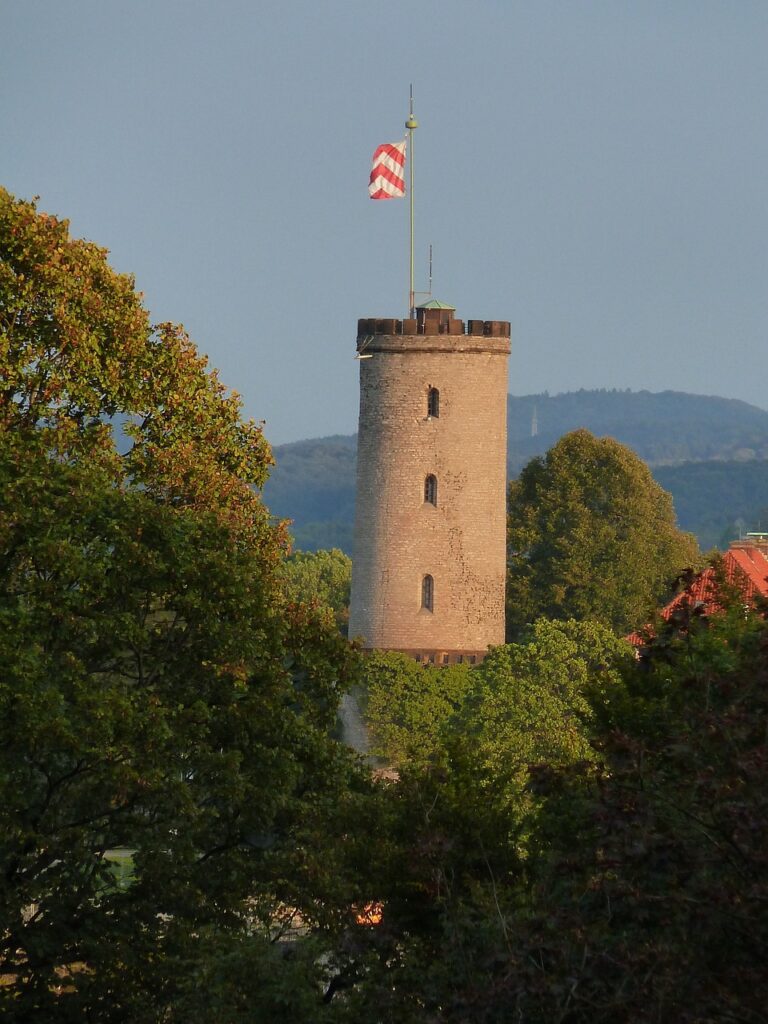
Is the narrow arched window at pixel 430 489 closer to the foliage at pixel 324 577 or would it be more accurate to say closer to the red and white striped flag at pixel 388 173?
the red and white striped flag at pixel 388 173

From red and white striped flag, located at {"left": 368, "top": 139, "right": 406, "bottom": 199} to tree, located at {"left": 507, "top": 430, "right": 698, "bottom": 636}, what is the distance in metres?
16.5

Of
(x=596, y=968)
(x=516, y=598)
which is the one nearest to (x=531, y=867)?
(x=596, y=968)

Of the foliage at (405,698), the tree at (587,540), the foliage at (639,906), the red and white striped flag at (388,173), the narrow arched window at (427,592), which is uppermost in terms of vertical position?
the red and white striped flag at (388,173)

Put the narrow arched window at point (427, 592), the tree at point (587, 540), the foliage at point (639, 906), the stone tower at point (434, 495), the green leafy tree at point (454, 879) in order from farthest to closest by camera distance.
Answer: the tree at point (587, 540)
the narrow arched window at point (427, 592)
the stone tower at point (434, 495)
the green leafy tree at point (454, 879)
the foliage at point (639, 906)

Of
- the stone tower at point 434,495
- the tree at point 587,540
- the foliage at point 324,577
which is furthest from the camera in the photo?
the foliage at point 324,577

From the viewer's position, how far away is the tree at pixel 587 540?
9200 centimetres

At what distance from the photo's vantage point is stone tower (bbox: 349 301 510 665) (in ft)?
282

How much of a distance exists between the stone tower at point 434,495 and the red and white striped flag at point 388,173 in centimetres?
634

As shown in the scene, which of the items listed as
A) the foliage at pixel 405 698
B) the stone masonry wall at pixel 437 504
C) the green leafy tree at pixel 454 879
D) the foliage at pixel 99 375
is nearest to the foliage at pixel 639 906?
the green leafy tree at pixel 454 879

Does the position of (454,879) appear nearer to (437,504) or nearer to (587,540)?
(437,504)

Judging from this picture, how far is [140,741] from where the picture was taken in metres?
29.3

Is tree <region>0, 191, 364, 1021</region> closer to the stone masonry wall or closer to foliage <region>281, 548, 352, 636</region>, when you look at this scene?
the stone masonry wall

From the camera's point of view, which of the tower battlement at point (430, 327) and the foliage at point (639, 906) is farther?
the tower battlement at point (430, 327)

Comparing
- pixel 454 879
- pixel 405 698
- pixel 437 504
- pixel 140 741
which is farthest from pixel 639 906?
pixel 437 504
